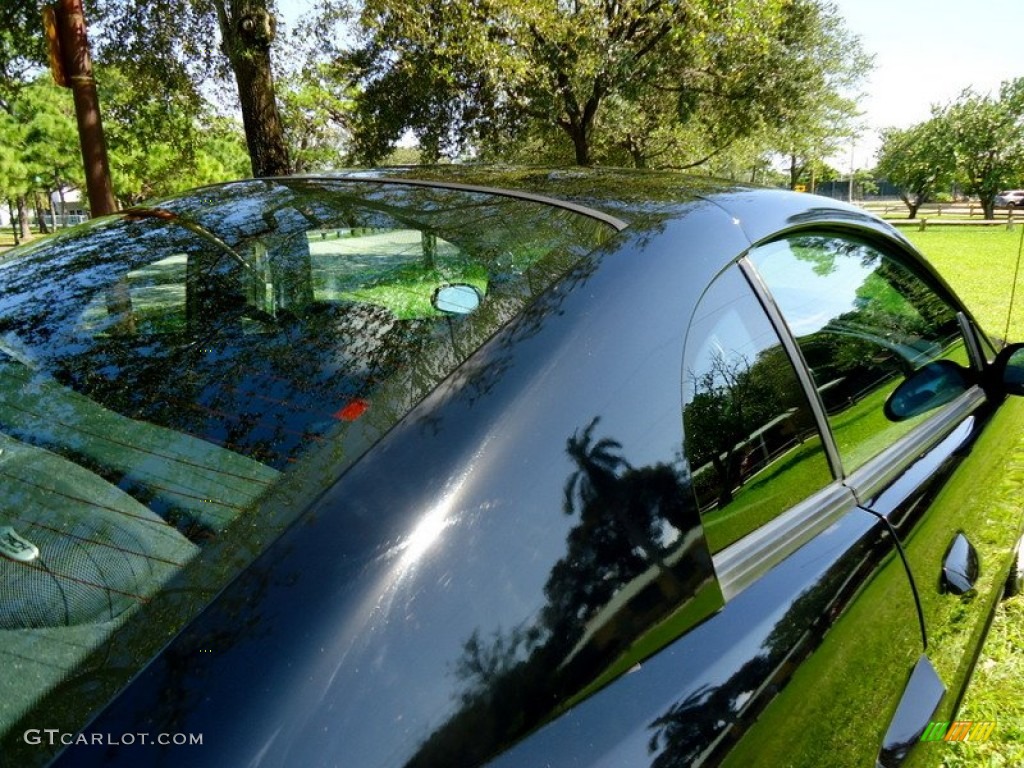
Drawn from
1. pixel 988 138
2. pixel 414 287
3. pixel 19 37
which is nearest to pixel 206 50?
pixel 19 37

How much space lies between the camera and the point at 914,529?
4.83 ft

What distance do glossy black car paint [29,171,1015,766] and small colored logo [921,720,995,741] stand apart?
1.35 ft

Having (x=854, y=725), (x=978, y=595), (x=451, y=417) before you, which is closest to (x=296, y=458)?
(x=451, y=417)

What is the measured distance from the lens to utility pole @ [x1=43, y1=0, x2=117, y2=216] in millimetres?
5242

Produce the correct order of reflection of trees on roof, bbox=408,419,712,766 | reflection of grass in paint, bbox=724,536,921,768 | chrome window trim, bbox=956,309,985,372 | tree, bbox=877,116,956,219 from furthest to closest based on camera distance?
1. tree, bbox=877,116,956,219
2. chrome window trim, bbox=956,309,985,372
3. reflection of grass in paint, bbox=724,536,921,768
4. reflection of trees on roof, bbox=408,419,712,766

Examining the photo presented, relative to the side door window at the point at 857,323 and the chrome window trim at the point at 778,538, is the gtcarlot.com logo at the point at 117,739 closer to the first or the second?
the chrome window trim at the point at 778,538

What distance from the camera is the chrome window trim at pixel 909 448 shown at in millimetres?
1442

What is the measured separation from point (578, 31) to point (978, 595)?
11.2 meters

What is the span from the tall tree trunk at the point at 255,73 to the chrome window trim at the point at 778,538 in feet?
20.8

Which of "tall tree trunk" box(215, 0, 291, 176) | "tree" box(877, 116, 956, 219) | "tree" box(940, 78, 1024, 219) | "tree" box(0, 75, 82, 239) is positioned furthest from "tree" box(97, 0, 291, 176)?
"tree" box(877, 116, 956, 219)

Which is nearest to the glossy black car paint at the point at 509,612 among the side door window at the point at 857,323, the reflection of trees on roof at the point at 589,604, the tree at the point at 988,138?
the reflection of trees on roof at the point at 589,604

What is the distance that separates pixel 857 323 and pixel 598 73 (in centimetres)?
1248

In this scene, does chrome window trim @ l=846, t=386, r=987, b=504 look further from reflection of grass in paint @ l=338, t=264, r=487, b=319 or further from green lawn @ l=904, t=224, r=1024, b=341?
green lawn @ l=904, t=224, r=1024, b=341

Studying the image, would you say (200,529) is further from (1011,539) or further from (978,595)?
(1011,539)
